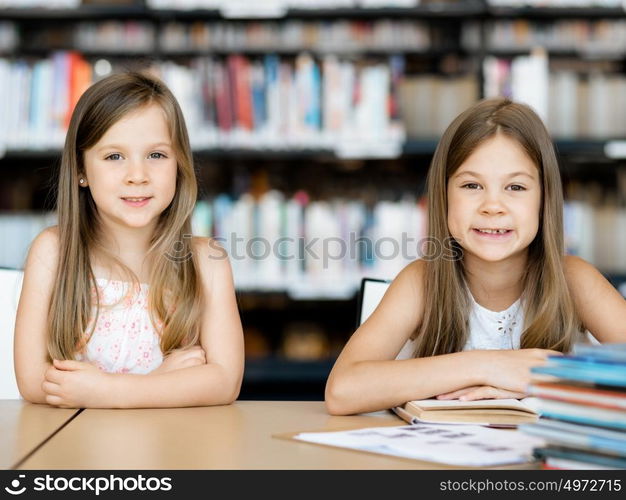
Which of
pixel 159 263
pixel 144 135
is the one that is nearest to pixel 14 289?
pixel 159 263

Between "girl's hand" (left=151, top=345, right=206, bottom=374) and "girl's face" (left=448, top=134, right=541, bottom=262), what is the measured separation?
504 millimetres

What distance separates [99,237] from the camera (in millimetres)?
1631

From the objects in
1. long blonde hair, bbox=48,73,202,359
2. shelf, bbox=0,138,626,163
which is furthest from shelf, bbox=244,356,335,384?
long blonde hair, bbox=48,73,202,359

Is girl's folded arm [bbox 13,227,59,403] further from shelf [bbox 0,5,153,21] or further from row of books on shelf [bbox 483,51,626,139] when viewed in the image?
row of books on shelf [bbox 483,51,626,139]

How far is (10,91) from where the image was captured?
289 cm

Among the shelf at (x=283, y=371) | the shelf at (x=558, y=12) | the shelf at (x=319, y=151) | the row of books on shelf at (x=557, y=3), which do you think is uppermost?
the row of books on shelf at (x=557, y=3)

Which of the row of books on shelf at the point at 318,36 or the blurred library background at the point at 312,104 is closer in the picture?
the blurred library background at the point at 312,104

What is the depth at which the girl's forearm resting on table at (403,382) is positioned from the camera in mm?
1154

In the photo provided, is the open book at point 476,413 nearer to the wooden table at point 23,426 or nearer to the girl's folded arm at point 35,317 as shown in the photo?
the wooden table at point 23,426

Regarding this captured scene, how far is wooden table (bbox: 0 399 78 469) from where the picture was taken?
872mm

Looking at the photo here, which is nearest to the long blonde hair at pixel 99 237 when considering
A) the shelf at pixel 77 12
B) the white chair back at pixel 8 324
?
the white chair back at pixel 8 324

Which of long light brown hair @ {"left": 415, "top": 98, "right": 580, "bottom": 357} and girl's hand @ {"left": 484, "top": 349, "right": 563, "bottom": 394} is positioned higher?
long light brown hair @ {"left": 415, "top": 98, "right": 580, "bottom": 357}

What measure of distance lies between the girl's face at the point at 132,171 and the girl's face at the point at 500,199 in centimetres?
56

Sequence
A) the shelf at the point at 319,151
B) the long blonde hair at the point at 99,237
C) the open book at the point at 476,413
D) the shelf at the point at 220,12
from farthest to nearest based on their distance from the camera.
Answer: the shelf at the point at 220,12 < the shelf at the point at 319,151 < the long blonde hair at the point at 99,237 < the open book at the point at 476,413
